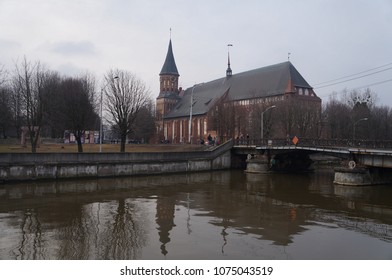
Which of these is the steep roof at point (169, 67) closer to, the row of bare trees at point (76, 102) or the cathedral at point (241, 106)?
the cathedral at point (241, 106)

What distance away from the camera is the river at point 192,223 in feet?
42.0

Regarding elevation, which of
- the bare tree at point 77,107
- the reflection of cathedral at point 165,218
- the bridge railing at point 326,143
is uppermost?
the bare tree at point 77,107

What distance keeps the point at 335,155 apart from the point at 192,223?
2560 cm

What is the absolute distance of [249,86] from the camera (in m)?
89.6

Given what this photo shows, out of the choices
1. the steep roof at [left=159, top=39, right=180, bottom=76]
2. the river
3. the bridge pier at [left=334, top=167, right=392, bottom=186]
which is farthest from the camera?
the steep roof at [left=159, top=39, right=180, bottom=76]

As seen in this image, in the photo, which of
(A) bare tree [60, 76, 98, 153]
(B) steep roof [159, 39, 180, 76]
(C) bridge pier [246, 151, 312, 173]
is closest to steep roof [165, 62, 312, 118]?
(B) steep roof [159, 39, 180, 76]

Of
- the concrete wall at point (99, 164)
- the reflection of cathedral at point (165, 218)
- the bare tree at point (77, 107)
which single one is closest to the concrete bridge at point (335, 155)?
the concrete wall at point (99, 164)

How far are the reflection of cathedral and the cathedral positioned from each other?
85.8 feet

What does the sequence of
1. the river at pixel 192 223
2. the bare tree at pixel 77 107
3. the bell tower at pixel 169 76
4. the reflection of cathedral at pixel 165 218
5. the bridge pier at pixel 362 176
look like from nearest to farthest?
1. the river at pixel 192 223
2. the reflection of cathedral at pixel 165 218
3. the bridge pier at pixel 362 176
4. the bare tree at pixel 77 107
5. the bell tower at pixel 169 76

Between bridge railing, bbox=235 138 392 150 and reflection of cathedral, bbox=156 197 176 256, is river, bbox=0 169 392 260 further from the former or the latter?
bridge railing, bbox=235 138 392 150

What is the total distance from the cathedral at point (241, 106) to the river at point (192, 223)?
2328 centimetres

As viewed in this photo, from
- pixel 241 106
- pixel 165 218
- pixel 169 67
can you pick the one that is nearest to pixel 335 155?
pixel 165 218

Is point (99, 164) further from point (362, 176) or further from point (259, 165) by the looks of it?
point (362, 176)

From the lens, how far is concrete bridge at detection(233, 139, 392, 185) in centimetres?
3317
